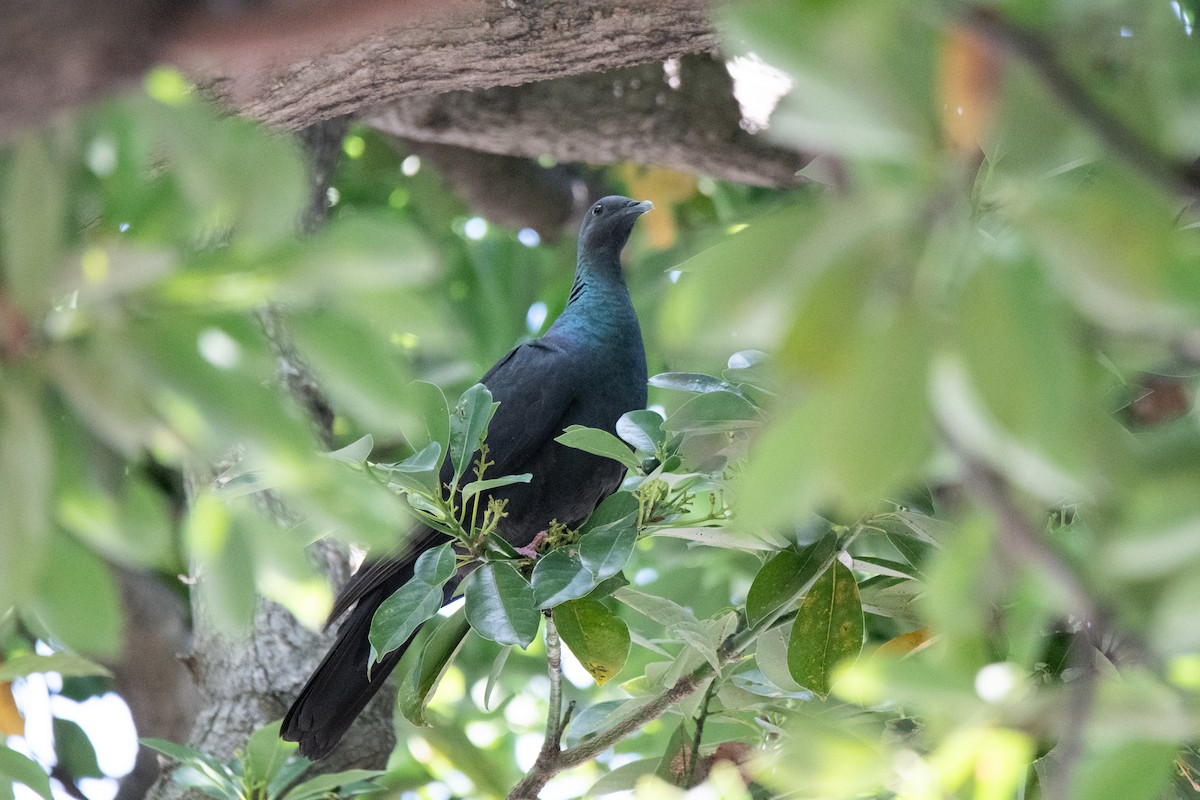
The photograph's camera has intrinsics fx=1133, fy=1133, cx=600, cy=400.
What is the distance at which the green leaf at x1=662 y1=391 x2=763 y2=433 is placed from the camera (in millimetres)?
1887

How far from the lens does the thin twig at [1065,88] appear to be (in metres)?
0.58

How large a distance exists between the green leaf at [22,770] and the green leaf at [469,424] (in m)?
0.85

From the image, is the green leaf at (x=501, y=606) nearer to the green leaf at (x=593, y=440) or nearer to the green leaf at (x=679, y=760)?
the green leaf at (x=593, y=440)

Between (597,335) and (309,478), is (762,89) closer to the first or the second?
(597,335)

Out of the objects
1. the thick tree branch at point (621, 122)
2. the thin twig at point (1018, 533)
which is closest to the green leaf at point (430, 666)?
the thin twig at point (1018, 533)

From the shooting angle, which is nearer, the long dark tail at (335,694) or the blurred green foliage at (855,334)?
the blurred green foliage at (855,334)

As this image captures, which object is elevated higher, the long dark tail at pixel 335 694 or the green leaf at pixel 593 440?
the green leaf at pixel 593 440

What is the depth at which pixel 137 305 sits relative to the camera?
2.11 feet

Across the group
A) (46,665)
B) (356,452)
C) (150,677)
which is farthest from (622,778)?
(150,677)

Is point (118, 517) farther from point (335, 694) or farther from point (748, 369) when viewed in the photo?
point (335, 694)

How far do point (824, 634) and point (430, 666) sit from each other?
2.60 ft

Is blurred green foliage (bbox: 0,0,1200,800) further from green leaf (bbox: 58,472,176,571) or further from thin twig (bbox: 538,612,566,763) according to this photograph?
thin twig (bbox: 538,612,566,763)

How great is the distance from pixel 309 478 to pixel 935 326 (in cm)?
36

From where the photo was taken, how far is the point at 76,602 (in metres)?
0.77
